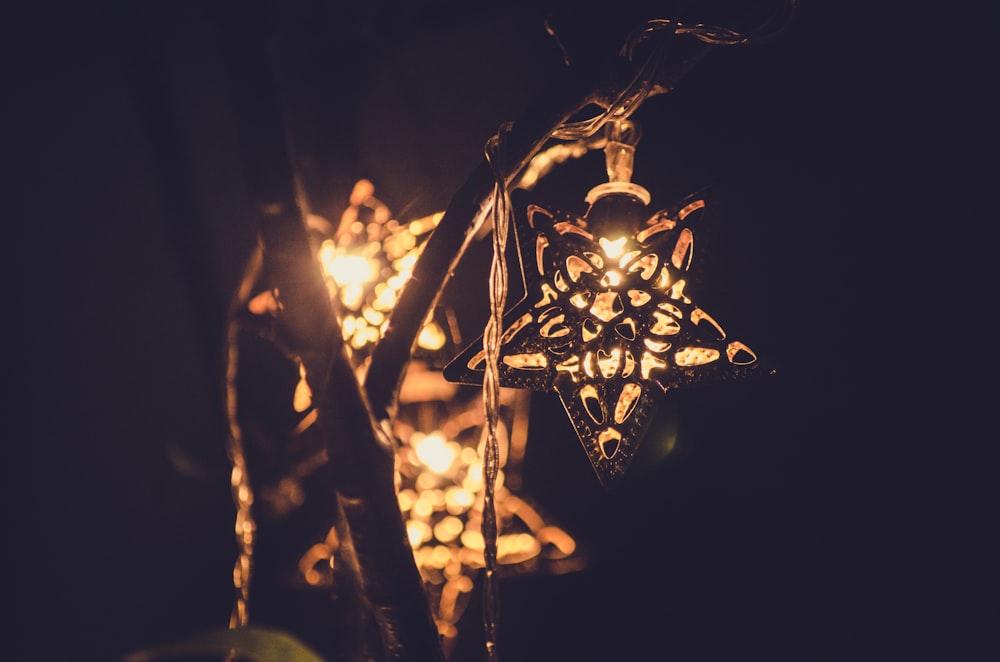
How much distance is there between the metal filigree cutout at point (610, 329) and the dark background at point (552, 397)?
0.13 metres

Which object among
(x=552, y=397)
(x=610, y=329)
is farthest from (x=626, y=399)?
(x=552, y=397)

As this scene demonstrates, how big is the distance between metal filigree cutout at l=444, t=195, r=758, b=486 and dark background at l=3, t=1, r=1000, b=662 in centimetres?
13

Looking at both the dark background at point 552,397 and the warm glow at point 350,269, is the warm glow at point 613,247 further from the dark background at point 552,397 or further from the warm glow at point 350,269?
the warm glow at point 350,269

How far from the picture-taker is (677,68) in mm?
771

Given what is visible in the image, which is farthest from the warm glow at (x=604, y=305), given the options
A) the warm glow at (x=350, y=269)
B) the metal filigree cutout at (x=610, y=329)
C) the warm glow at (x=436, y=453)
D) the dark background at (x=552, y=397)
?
the warm glow at (x=436, y=453)

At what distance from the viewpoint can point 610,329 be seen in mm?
756

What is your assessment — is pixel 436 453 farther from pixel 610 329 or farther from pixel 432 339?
pixel 610 329

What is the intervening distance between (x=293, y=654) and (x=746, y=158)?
1.23m

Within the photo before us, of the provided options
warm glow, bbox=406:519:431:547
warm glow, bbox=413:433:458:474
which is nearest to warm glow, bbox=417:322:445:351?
warm glow, bbox=413:433:458:474

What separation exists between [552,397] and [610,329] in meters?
0.55

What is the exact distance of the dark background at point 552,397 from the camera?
103 cm

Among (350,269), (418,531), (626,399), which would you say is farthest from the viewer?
(418,531)

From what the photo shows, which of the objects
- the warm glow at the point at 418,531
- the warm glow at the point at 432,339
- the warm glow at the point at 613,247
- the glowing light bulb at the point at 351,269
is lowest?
the warm glow at the point at 418,531

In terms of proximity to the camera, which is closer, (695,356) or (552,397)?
(695,356)
